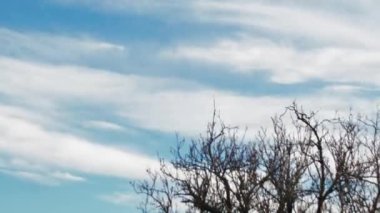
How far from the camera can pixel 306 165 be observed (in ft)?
86.9

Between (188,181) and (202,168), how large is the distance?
0.66m

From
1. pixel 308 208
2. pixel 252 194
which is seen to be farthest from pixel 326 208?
pixel 252 194

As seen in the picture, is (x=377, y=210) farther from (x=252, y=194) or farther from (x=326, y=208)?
(x=252, y=194)

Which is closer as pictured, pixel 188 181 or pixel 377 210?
pixel 377 210

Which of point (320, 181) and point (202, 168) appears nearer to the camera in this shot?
point (320, 181)

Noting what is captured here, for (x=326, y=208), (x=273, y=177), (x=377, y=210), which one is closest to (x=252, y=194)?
(x=273, y=177)

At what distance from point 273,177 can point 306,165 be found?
115 cm

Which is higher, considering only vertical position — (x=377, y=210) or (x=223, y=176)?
(x=223, y=176)

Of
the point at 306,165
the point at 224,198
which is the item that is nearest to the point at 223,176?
the point at 224,198

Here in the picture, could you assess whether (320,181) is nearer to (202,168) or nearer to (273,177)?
(273,177)

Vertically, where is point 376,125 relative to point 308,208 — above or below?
above

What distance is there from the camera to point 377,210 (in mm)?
24812

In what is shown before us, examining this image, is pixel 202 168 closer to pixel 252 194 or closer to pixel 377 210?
pixel 252 194

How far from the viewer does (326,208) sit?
25766 mm
